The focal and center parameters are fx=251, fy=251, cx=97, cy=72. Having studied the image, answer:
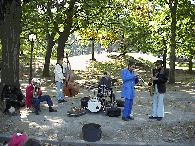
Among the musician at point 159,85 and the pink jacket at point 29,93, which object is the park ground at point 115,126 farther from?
the pink jacket at point 29,93

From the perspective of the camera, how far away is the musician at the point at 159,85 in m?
9.02

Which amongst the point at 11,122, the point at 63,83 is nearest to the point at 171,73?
the point at 63,83

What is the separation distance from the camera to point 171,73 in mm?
19484

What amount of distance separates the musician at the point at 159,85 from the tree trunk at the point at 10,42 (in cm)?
583

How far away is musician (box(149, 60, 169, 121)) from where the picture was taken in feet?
29.6

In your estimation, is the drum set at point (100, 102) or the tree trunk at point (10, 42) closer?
the drum set at point (100, 102)

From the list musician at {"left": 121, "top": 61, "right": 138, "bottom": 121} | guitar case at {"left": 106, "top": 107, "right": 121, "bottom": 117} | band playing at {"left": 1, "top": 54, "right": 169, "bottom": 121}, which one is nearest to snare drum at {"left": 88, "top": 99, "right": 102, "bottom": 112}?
band playing at {"left": 1, "top": 54, "right": 169, "bottom": 121}

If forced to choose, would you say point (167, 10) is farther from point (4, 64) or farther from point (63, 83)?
point (4, 64)

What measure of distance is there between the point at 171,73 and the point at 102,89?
1060cm

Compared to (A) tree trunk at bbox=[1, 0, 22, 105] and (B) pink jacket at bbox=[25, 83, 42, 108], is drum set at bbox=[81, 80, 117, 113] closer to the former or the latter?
(B) pink jacket at bbox=[25, 83, 42, 108]

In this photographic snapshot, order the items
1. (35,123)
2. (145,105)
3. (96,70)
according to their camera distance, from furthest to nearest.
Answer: (96,70) < (145,105) < (35,123)

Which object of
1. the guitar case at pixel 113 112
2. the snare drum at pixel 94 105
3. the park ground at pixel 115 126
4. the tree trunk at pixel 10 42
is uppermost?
the tree trunk at pixel 10 42

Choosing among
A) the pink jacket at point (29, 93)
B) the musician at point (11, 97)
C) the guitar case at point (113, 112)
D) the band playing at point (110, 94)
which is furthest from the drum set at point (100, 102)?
the musician at point (11, 97)

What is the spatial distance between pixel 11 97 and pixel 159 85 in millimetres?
5701
